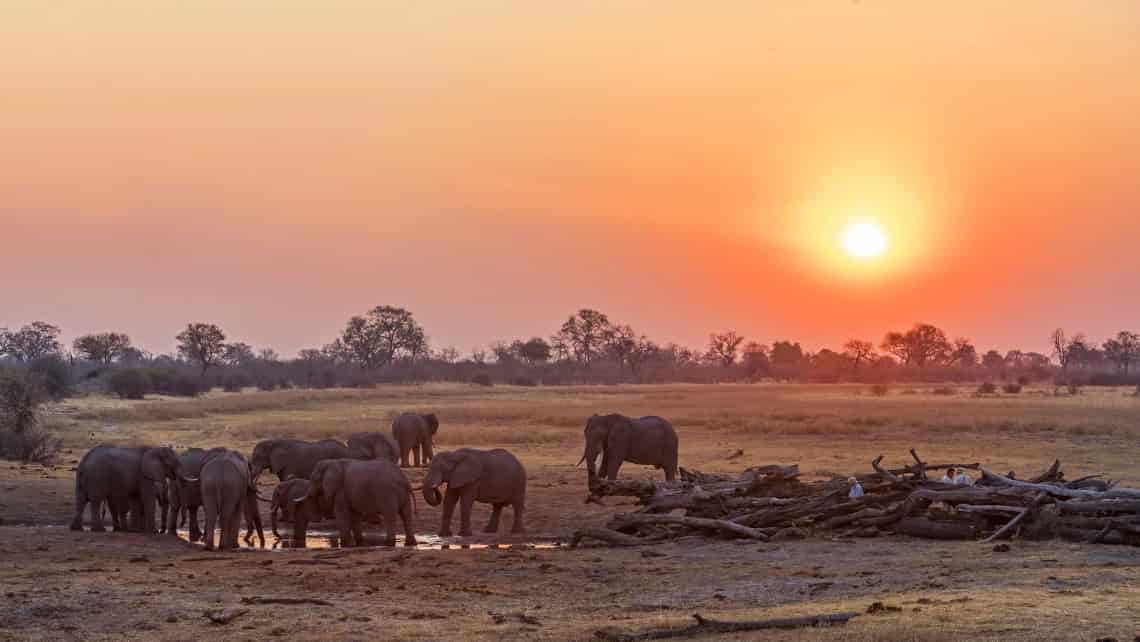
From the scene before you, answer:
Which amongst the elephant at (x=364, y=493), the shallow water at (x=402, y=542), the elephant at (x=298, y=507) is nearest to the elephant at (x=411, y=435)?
the elephant at (x=298, y=507)

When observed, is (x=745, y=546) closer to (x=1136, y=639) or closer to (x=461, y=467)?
(x=461, y=467)

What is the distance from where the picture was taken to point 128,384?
75812mm

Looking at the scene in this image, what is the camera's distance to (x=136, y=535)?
→ 22.2 meters

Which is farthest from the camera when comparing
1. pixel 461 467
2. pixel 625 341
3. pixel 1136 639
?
pixel 625 341

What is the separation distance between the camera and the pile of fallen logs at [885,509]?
19.9 meters

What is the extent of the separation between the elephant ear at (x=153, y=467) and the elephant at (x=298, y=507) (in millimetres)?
2338

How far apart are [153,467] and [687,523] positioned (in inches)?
369

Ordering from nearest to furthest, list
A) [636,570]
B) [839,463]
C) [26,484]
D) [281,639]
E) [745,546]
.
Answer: [281,639] → [636,570] → [745,546] → [26,484] → [839,463]

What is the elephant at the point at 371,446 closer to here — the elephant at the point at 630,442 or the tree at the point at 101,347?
the elephant at the point at 630,442

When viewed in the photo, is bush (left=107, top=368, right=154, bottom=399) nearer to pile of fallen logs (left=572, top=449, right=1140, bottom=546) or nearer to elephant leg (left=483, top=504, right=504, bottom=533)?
elephant leg (left=483, top=504, right=504, bottom=533)

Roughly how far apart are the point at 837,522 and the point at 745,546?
72.8 inches

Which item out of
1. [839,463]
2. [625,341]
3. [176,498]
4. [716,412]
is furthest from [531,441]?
[625,341]

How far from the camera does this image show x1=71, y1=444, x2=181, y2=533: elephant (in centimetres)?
2308

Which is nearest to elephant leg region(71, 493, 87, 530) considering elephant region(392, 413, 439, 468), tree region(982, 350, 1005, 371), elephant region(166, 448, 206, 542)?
elephant region(166, 448, 206, 542)
